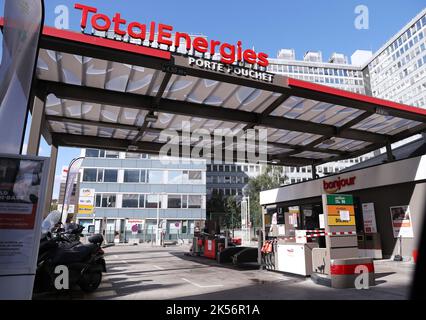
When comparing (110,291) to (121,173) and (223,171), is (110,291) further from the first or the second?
(223,171)

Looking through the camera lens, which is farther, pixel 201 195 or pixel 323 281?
pixel 201 195

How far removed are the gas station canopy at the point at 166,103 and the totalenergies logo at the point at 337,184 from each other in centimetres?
206

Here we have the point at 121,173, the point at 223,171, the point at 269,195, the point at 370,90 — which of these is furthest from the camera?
the point at 370,90

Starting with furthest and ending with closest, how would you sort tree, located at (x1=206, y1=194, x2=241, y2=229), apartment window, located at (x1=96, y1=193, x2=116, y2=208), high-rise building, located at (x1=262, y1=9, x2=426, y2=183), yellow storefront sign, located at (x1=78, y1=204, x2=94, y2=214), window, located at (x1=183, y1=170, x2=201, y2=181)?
1. high-rise building, located at (x1=262, y1=9, x2=426, y2=183)
2. tree, located at (x1=206, y1=194, x2=241, y2=229)
3. window, located at (x1=183, y1=170, x2=201, y2=181)
4. apartment window, located at (x1=96, y1=193, x2=116, y2=208)
5. yellow storefront sign, located at (x1=78, y1=204, x2=94, y2=214)

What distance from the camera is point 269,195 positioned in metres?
21.7

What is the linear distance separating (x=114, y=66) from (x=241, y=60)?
3.73 metres

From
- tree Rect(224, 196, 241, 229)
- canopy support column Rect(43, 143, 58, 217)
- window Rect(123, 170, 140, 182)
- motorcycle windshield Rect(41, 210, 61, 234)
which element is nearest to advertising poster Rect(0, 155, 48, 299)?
motorcycle windshield Rect(41, 210, 61, 234)

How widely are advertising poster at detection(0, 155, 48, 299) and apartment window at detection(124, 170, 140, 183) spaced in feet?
130

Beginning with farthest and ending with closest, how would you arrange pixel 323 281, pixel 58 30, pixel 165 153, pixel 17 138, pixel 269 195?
pixel 269 195
pixel 165 153
pixel 323 281
pixel 58 30
pixel 17 138

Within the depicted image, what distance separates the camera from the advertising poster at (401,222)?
12.2m

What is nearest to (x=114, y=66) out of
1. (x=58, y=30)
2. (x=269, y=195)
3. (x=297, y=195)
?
(x=58, y=30)

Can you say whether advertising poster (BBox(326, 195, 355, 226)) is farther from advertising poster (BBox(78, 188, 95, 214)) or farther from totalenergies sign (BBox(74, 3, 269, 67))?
advertising poster (BBox(78, 188, 95, 214))

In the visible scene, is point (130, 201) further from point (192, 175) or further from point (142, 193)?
point (192, 175)

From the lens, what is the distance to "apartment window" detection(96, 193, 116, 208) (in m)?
41.0
